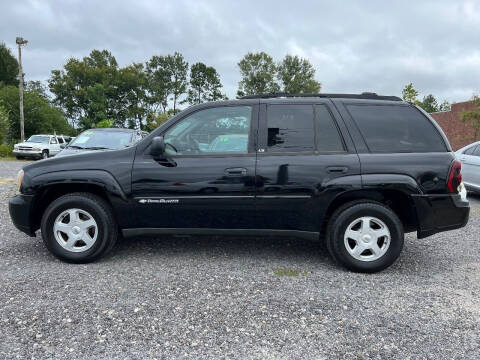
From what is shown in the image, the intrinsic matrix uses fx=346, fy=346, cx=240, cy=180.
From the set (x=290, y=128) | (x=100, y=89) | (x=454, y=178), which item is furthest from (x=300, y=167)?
(x=100, y=89)

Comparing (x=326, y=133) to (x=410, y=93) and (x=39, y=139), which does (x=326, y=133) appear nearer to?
(x=39, y=139)

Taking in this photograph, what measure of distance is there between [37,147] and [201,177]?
20.1 m

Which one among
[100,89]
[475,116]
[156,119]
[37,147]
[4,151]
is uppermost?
[100,89]

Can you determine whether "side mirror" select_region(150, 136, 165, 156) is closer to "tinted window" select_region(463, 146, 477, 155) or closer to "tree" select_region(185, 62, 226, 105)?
"tinted window" select_region(463, 146, 477, 155)

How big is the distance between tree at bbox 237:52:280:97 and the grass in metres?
53.4

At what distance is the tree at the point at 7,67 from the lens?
46125 millimetres

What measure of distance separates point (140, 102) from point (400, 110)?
5559cm

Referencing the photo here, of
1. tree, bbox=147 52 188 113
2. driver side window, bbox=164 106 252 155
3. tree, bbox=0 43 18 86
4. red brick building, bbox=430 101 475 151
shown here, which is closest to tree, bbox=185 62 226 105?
tree, bbox=147 52 188 113

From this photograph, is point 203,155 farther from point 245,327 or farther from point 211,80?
point 211,80

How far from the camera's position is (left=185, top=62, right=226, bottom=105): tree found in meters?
63.7

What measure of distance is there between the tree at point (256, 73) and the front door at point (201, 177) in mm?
52974

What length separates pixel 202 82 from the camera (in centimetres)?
6419

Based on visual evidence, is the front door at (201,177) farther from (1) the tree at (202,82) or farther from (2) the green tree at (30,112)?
(1) the tree at (202,82)

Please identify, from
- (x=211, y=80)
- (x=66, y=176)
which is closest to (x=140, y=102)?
(x=211, y=80)
